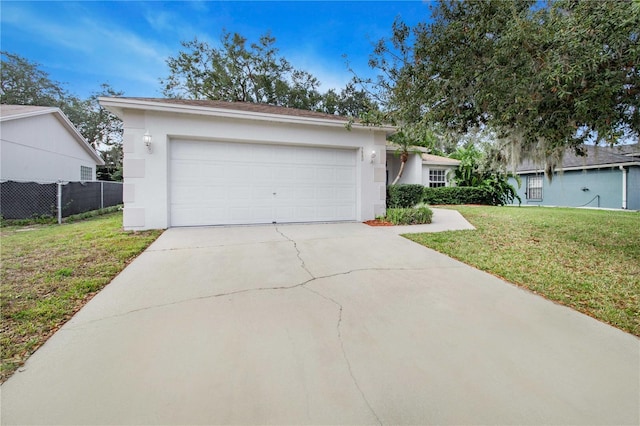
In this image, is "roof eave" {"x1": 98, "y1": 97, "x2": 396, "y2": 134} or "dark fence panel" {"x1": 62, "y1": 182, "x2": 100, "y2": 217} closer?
"roof eave" {"x1": 98, "y1": 97, "x2": 396, "y2": 134}

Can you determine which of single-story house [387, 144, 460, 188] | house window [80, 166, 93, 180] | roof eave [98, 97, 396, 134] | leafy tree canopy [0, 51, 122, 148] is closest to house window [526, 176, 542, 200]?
single-story house [387, 144, 460, 188]

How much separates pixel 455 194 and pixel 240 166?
10.8 meters

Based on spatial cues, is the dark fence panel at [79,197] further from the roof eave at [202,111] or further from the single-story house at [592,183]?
the single-story house at [592,183]

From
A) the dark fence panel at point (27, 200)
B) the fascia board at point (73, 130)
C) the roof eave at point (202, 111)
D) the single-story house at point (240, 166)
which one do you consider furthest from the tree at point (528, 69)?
the fascia board at point (73, 130)

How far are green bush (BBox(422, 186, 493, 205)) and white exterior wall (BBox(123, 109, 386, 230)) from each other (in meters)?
7.62

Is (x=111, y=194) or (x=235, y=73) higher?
(x=235, y=73)

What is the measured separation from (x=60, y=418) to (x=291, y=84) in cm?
2191

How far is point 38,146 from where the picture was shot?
11680 millimetres

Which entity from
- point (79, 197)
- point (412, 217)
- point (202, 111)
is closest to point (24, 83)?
point (79, 197)

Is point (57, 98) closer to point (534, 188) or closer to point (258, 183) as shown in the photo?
point (258, 183)

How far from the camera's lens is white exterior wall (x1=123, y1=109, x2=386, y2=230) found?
6.52 meters

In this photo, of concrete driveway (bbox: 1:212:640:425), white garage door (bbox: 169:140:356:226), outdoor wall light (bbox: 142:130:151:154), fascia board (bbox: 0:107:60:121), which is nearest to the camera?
concrete driveway (bbox: 1:212:640:425)

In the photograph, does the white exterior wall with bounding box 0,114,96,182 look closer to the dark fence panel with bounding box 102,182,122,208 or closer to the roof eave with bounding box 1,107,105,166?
the roof eave with bounding box 1,107,105,166

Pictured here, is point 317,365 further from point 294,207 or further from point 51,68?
point 51,68
